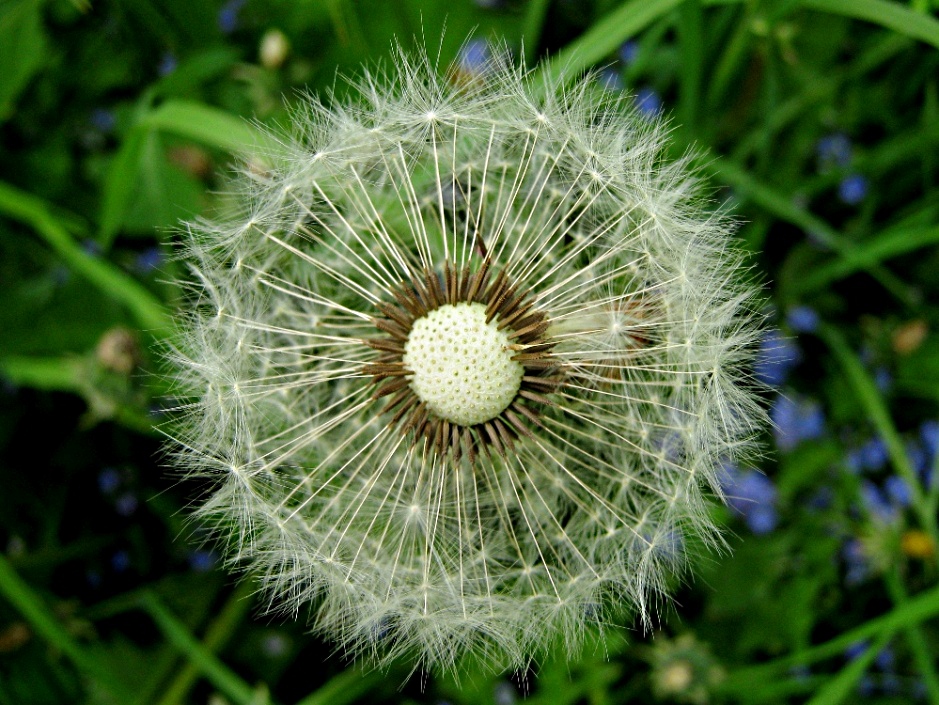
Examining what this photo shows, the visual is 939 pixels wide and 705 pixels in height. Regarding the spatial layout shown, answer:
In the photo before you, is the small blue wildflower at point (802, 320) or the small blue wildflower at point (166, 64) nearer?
the small blue wildflower at point (802, 320)

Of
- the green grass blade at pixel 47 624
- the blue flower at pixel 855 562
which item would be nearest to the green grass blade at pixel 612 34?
the blue flower at pixel 855 562

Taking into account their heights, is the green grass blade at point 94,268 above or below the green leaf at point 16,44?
below

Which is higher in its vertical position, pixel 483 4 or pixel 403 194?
pixel 483 4

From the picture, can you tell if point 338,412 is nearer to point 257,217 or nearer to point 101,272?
point 257,217

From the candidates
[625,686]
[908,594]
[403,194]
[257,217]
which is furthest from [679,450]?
[908,594]

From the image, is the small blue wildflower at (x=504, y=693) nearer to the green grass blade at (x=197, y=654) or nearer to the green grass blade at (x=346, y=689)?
the green grass blade at (x=346, y=689)

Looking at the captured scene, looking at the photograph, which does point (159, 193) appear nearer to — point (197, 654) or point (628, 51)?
point (197, 654)
